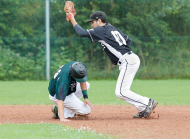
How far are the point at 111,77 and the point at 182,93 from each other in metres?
6.25

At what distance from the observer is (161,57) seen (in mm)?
17672

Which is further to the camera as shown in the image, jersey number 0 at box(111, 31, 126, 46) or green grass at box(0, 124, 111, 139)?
jersey number 0 at box(111, 31, 126, 46)

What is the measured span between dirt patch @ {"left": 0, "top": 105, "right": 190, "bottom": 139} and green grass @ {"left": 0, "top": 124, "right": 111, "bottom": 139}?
351 millimetres

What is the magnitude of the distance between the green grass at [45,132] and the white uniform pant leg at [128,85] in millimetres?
1494

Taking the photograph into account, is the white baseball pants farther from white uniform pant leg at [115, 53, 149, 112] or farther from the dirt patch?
white uniform pant leg at [115, 53, 149, 112]

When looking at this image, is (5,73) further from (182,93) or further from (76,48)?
(182,93)

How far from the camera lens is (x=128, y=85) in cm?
641

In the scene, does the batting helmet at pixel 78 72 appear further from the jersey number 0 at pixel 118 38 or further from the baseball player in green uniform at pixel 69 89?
the jersey number 0 at pixel 118 38

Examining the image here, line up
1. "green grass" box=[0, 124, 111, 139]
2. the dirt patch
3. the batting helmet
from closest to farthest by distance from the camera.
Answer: "green grass" box=[0, 124, 111, 139]
the dirt patch
the batting helmet

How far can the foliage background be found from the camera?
17219 mm

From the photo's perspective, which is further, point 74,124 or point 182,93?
point 182,93

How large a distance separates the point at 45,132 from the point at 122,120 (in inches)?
77.0

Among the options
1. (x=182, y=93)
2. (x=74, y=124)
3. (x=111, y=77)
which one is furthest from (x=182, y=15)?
(x=74, y=124)

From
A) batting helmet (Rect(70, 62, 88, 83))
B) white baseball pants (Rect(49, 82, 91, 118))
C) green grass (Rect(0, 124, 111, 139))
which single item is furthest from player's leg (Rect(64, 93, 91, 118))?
green grass (Rect(0, 124, 111, 139))
